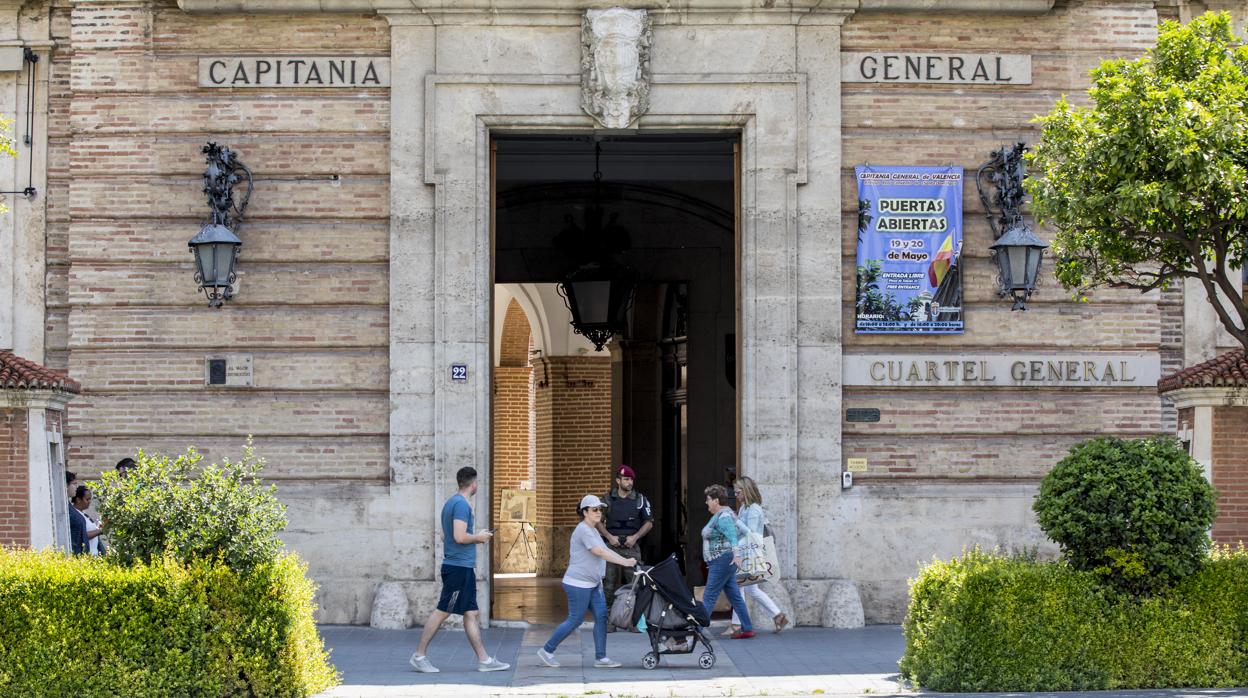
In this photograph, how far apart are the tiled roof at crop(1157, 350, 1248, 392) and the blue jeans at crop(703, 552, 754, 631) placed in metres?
4.18

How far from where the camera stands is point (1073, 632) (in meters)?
11.5

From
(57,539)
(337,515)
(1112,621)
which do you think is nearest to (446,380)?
(337,515)

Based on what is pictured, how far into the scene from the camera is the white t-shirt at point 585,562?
13.1 metres

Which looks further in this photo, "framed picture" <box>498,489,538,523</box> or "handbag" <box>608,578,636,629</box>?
"framed picture" <box>498,489,538,523</box>

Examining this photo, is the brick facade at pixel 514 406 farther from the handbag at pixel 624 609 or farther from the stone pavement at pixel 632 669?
the handbag at pixel 624 609

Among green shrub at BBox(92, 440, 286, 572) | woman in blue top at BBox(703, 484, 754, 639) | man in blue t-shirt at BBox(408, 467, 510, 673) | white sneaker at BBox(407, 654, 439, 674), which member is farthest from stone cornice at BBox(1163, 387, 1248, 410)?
green shrub at BBox(92, 440, 286, 572)

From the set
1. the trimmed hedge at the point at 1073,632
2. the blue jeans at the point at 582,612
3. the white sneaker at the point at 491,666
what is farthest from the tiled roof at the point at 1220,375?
the white sneaker at the point at 491,666

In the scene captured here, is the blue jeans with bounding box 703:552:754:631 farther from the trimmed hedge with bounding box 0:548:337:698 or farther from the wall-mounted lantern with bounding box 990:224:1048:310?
the trimmed hedge with bounding box 0:548:337:698

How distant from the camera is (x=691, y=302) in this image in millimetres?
23688

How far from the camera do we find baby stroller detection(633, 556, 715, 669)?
516 inches

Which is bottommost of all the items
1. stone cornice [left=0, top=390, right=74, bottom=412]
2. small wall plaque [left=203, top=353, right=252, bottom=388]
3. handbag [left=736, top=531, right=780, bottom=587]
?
handbag [left=736, top=531, right=780, bottom=587]

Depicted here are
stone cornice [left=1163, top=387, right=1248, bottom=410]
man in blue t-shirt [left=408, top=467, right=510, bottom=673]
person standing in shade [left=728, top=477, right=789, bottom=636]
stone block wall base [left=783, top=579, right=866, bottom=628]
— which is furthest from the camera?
stone block wall base [left=783, top=579, right=866, bottom=628]

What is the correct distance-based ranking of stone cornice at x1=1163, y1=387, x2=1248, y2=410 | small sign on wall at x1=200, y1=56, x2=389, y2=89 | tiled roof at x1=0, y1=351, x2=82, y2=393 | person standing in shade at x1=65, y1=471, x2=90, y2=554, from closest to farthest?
1. tiled roof at x1=0, y1=351, x2=82, y2=393
2. stone cornice at x1=1163, y1=387, x2=1248, y2=410
3. person standing in shade at x1=65, y1=471, x2=90, y2=554
4. small sign on wall at x1=200, y1=56, x2=389, y2=89

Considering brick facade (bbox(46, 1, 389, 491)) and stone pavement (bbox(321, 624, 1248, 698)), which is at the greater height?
brick facade (bbox(46, 1, 389, 491))
